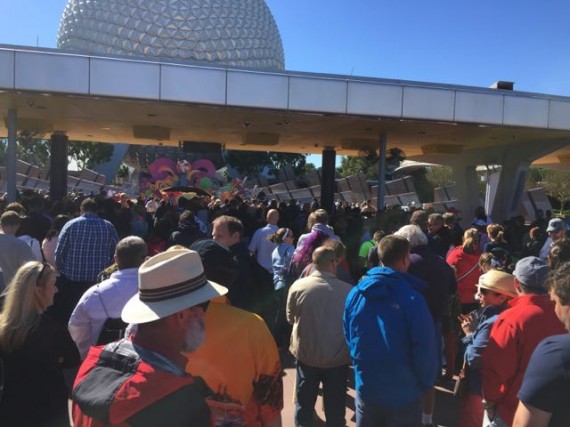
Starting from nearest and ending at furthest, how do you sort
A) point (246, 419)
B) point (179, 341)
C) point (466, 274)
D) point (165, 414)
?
point (165, 414)
point (179, 341)
point (246, 419)
point (466, 274)

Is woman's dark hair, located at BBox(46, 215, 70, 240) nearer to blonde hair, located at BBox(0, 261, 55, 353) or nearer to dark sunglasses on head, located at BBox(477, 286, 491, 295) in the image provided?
blonde hair, located at BBox(0, 261, 55, 353)

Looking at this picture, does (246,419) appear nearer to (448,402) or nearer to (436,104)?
(448,402)

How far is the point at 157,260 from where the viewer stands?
78.1 inches

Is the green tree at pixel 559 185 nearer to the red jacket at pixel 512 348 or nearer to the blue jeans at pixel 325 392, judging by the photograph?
the blue jeans at pixel 325 392

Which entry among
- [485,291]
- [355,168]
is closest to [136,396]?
[485,291]

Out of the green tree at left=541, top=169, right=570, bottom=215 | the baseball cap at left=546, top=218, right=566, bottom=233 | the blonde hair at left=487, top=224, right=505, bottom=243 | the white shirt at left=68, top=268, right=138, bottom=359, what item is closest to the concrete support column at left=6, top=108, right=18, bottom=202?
the white shirt at left=68, top=268, right=138, bottom=359

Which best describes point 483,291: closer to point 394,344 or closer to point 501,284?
point 501,284

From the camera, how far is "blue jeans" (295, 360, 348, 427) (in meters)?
4.12

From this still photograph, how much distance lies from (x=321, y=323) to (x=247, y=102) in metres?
8.23

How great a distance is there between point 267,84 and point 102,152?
178ft

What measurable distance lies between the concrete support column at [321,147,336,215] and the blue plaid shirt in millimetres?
14914

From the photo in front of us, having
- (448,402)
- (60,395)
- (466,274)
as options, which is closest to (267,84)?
(466,274)

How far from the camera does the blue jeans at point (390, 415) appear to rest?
322 cm

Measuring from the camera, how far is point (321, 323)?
13.3ft
